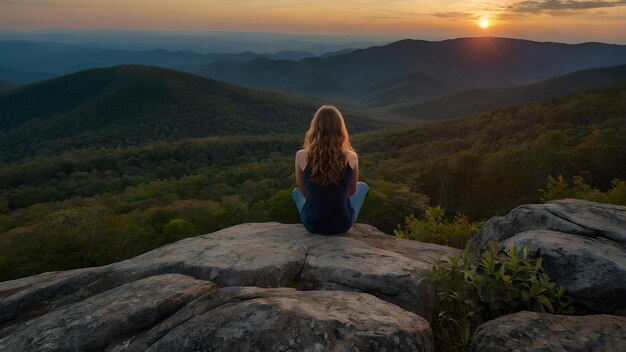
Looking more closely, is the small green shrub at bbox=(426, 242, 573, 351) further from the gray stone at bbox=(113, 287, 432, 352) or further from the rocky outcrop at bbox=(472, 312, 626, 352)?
the gray stone at bbox=(113, 287, 432, 352)

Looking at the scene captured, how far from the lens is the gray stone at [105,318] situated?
4.93 m

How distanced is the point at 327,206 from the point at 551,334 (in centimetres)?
500

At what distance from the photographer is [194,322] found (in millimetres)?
4629

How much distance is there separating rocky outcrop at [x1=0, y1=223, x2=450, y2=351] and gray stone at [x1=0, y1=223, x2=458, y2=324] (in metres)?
0.02

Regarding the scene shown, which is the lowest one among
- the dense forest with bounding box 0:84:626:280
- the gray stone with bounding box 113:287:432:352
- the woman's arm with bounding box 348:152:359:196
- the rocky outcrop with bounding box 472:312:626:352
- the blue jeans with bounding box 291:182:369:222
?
the dense forest with bounding box 0:84:626:280

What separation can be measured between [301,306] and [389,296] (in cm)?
202

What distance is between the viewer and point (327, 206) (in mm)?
8633

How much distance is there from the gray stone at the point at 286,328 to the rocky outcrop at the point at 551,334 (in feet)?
2.44

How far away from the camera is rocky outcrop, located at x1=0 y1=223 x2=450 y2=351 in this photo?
437cm

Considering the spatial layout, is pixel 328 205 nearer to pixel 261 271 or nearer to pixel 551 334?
pixel 261 271

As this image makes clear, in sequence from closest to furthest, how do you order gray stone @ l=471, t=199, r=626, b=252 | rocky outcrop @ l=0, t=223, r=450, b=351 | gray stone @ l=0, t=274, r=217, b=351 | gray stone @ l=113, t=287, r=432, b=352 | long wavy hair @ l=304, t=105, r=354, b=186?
gray stone @ l=113, t=287, r=432, b=352 → rocky outcrop @ l=0, t=223, r=450, b=351 → gray stone @ l=0, t=274, r=217, b=351 → gray stone @ l=471, t=199, r=626, b=252 → long wavy hair @ l=304, t=105, r=354, b=186

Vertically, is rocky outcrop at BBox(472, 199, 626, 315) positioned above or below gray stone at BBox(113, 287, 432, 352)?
above

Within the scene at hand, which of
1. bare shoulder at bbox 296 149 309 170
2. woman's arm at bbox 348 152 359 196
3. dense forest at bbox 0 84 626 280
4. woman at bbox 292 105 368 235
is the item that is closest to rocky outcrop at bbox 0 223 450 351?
woman at bbox 292 105 368 235

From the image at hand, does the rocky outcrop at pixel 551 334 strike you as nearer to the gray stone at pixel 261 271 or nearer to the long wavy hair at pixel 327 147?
the gray stone at pixel 261 271
